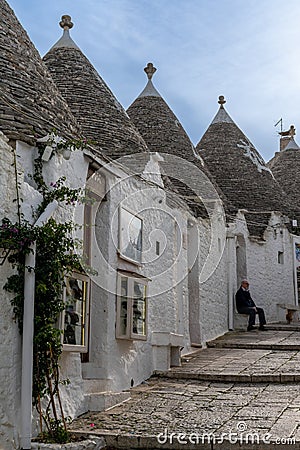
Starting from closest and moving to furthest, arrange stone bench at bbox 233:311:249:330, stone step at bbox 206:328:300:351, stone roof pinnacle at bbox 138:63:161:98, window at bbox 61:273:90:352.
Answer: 1. window at bbox 61:273:90:352
2. stone step at bbox 206:328:300:351
3. stone bench at bbox 233:311:249:330
4. stone roof pinnacle at bbox 138:63:161:98

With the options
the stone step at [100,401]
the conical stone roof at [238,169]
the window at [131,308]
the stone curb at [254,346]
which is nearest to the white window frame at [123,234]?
the window at [131,308]

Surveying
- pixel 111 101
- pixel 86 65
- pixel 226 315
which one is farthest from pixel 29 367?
pixel 226 315

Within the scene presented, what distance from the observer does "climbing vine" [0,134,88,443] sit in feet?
18.5

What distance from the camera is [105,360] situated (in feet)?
24.9

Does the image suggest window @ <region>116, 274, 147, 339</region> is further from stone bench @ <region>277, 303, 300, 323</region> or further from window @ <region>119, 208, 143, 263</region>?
stone bench @ <region>277, 303, 300, 323</region>

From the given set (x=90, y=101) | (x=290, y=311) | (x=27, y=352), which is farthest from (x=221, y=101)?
(x=27, y=352)

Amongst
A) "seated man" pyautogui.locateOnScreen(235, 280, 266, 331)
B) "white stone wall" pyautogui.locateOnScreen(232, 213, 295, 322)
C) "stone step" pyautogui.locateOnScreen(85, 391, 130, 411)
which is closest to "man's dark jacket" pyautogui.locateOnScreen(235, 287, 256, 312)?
"seated man" pyautogui.locateOnScreen(235, 280, 266, 331)

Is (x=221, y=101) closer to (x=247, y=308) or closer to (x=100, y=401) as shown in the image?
(x=247, y=308)

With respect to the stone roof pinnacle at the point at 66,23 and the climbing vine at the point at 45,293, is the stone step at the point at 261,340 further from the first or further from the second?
the stone roof pinnacle at the point at 66,23

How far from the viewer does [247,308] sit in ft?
46.6

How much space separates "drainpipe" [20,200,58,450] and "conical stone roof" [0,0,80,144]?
1409 mm

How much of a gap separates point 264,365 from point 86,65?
20.2ft

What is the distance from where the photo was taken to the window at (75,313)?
20.8ft

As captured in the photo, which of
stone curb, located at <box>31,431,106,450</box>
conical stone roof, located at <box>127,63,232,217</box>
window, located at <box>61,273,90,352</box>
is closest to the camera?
stone curb, located at <box>31,431,106,450</box>
